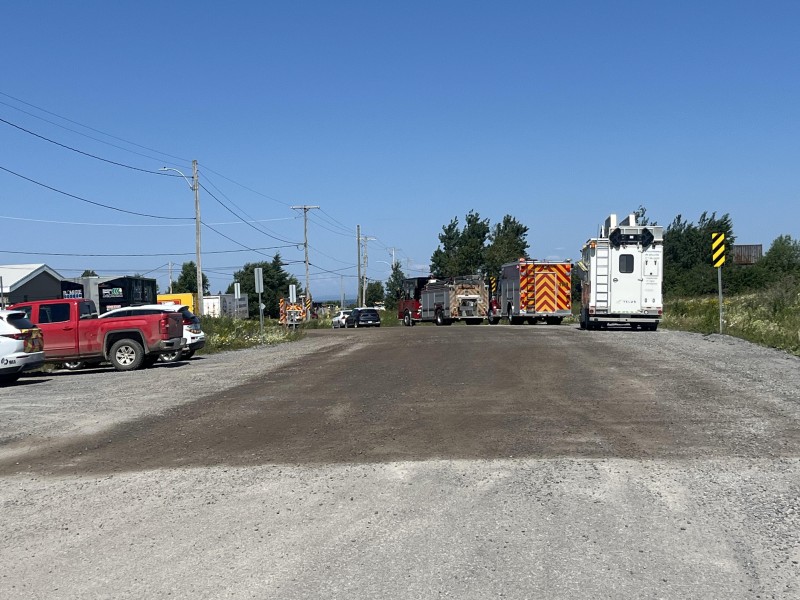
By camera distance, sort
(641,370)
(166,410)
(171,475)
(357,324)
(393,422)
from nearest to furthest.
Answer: (171,475) → (393,422) → (166,410) → (641,370) → (357,324)

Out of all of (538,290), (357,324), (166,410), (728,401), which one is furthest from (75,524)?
(357,324)

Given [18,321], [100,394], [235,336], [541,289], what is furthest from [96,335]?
[541,289]

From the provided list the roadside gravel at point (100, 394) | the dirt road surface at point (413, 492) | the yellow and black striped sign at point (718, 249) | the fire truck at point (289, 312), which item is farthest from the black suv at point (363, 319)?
the dirt road surface at point (413, 492)

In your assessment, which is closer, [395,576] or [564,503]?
[395,576]

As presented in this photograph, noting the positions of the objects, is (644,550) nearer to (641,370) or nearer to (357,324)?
(641,370)

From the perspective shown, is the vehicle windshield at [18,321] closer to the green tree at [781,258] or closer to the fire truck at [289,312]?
the fire truck at [289,312]

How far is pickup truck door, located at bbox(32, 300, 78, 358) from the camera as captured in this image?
20.1m

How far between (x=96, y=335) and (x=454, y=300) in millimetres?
29114

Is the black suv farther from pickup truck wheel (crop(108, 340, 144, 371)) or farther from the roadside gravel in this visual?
pickup truck wheel (crop(108, 340, 144, 371))

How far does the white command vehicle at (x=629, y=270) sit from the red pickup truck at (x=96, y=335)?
52.6 ft

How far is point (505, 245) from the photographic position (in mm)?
91000

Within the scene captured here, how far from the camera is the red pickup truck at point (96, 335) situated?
2012 centimetres

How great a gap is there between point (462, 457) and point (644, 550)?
301 cm

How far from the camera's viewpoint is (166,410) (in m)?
12.5
